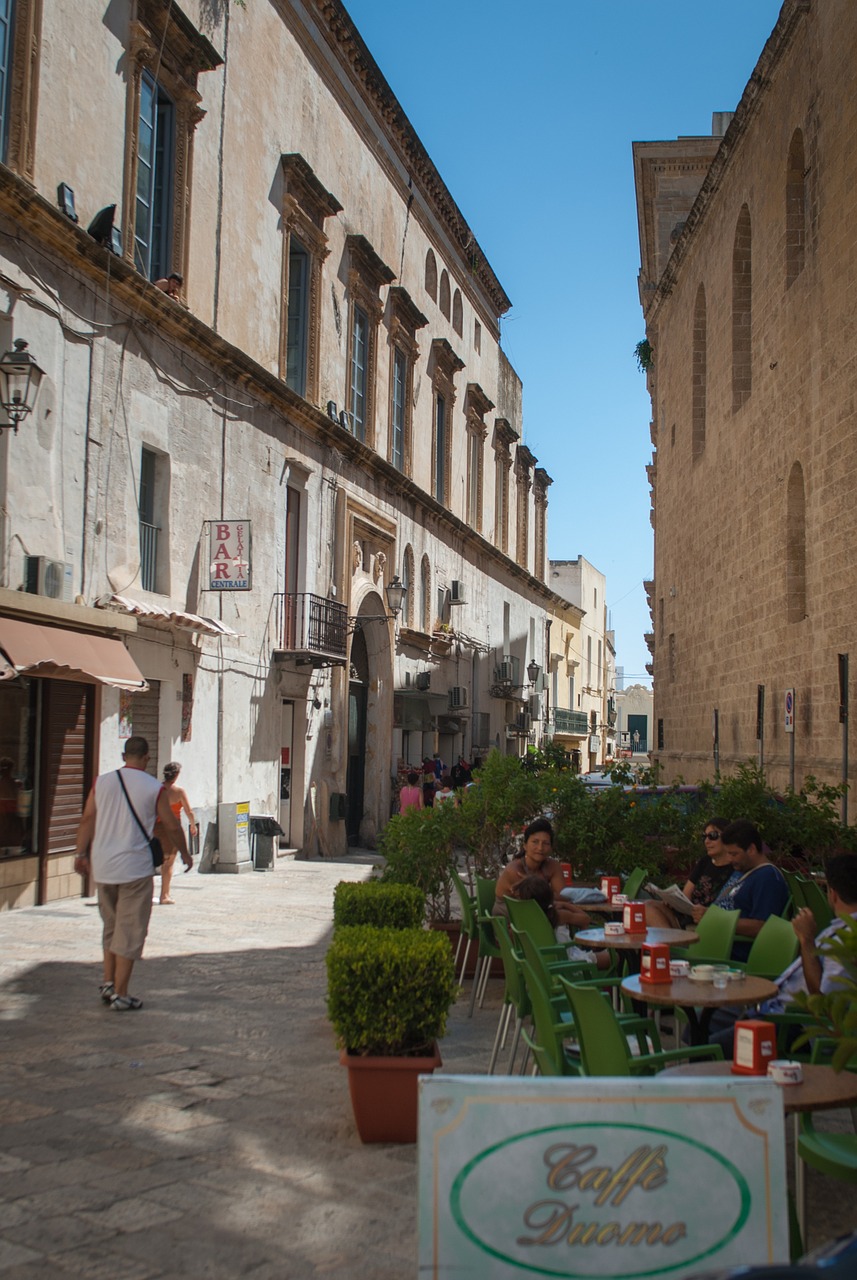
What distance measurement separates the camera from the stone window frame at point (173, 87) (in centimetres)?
1564

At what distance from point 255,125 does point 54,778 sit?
1138cm

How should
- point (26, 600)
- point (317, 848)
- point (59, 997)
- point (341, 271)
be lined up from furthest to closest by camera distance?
point (341, 271), point (317, 848), point (26, 600), point (59, 997)

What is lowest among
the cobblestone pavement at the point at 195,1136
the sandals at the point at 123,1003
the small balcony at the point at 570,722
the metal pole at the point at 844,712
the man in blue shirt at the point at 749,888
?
the cobblestone pavement at the point at 195,1136

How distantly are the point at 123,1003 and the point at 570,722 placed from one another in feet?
153

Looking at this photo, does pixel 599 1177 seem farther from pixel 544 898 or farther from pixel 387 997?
pixel 544 898

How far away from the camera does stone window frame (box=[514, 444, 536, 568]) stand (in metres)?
41.8

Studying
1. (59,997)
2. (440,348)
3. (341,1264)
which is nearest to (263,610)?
(59,997)

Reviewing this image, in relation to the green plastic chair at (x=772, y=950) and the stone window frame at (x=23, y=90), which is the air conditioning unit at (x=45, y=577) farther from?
the green plastic chair at (x=772, y=950)

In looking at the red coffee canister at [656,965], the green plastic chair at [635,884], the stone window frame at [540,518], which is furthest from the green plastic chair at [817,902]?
the stone window frame at [540,518]

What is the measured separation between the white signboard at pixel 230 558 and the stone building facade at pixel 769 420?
741 cm

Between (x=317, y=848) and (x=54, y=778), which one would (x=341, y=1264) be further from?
(x=317, y=848)

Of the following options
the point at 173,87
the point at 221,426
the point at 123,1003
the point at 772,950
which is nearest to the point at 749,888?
the point at 772,950

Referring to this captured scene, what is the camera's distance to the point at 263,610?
64.6ft

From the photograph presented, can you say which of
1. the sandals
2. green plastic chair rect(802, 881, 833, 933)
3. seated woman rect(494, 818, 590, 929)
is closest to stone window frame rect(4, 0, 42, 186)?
the sandals
